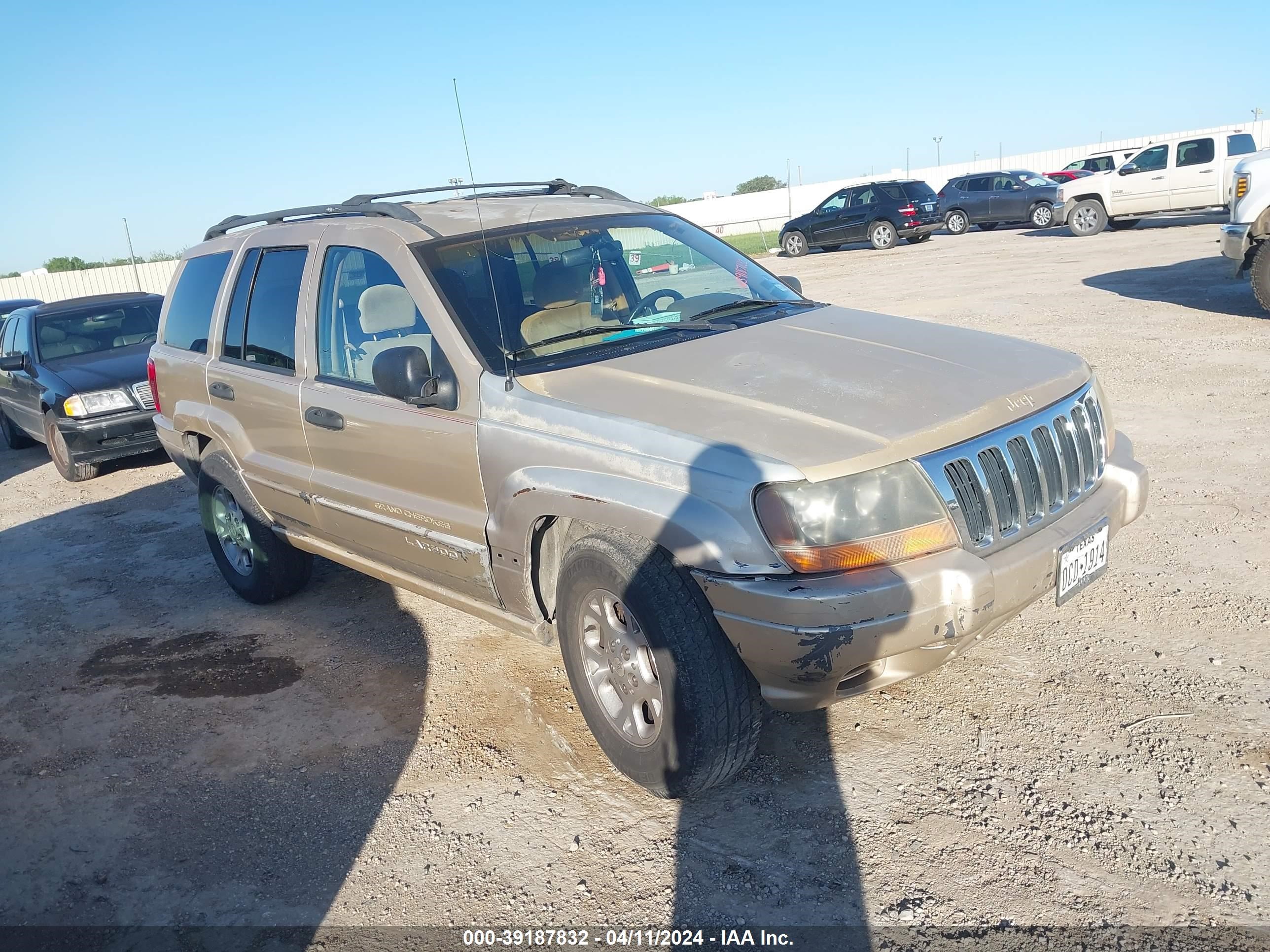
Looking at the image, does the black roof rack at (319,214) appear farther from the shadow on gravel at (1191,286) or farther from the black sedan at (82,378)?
the shadow on gravel at (1191,286)

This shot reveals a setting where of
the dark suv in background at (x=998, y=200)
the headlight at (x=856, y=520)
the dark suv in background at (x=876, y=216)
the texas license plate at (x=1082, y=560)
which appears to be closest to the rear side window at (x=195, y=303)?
the headlight at (x=856, y=520)

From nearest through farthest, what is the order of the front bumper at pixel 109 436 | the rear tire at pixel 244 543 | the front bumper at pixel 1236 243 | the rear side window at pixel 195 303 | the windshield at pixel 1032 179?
the rear tire at pixel 244 543 < the rear side window at pixel 195 303 < the front bumper at pixel 109 436 < the front bumper at pixel 1236 243 < the windshield at pixel 1032 179

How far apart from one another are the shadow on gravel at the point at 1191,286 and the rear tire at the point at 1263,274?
330 mm

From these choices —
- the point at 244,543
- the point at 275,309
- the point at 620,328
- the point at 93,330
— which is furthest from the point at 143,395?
the point at 620,328

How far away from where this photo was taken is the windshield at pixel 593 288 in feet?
12.3

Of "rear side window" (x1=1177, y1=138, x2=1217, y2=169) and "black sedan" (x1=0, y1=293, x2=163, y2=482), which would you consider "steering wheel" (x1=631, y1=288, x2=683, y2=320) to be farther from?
"rear side window" (x1=1177, y1=138, x2=1217, y2=169)

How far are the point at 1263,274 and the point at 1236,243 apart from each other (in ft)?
1.33

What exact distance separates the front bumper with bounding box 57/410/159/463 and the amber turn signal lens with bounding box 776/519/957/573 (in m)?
7.95

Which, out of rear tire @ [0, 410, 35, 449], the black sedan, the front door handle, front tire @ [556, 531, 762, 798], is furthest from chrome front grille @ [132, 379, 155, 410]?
front tire @ [556, 531, 762, 798]

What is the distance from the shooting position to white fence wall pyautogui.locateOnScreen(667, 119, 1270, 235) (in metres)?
40.2

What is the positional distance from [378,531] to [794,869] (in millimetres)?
2251

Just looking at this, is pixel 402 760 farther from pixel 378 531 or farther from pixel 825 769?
pixel 825 769

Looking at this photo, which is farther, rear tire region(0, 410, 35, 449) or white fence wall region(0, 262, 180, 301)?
white fence wall region(0, 262, 180, 301)

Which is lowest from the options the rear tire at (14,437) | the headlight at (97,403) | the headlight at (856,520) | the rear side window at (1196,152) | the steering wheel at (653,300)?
the rear tire at (14,437)
